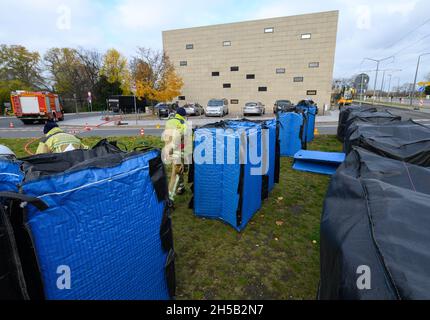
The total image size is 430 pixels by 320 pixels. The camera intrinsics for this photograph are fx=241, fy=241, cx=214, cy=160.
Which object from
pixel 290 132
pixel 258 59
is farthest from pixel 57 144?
pixel 258 59

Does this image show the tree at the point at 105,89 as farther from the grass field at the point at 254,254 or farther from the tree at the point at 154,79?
the grass field at the point at 254,254

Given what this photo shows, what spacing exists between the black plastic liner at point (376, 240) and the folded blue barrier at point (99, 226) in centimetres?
148

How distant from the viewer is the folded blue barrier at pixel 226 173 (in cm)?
374

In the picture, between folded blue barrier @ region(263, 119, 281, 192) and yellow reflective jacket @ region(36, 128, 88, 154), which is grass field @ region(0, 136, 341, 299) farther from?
yellow reflective jacket @ region(36, 128, 88, 154)

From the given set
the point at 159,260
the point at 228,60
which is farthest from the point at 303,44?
the point at 159,260

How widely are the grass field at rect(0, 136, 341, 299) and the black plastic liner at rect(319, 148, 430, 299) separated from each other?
4.23 feet

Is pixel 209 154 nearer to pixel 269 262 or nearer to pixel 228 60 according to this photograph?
pixel 269 262

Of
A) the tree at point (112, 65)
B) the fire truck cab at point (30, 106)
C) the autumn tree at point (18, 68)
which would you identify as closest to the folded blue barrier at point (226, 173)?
the fire truck cab at point (30, 106)

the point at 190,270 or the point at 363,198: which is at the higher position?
the point at 363,198

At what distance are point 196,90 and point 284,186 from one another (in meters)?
29.9

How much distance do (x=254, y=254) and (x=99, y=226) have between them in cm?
234

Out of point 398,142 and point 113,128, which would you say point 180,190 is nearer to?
point 398,142

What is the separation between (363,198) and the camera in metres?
1.89

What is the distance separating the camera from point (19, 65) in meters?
41.8
